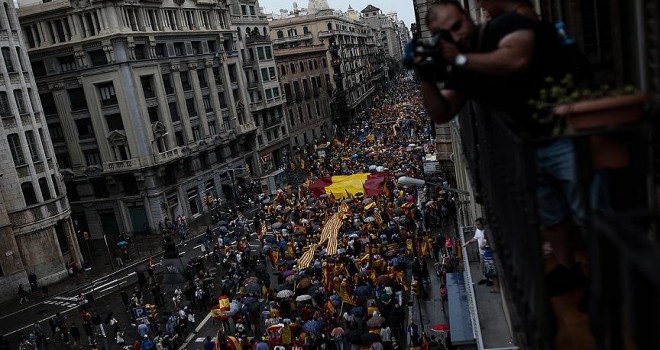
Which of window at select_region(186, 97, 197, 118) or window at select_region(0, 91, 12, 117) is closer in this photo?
window at select_region(0, 91, 12, 117)

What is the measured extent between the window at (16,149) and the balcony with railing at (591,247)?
4107 centimetres

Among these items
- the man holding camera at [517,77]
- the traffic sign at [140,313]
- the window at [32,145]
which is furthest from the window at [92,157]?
the man holding camera at [517,77]

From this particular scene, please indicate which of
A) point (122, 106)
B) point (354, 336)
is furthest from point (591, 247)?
point (122, 106)

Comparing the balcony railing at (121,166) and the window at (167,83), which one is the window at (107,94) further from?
the balcony railing at (121,166)

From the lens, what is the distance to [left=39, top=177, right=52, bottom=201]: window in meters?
41.7

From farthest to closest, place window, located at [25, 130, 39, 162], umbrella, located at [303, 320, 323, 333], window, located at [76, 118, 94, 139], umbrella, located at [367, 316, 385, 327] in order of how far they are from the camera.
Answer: window, located at [76, 118, 94, 139], window, located at [25, 130, 39, 162], umbrella, located at [303, 320, 323, 333], umbrella, located at [367, 316, 385, 327]

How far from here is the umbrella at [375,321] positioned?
66.7 ft

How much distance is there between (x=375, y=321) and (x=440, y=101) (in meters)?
16.1

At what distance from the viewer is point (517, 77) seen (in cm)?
454

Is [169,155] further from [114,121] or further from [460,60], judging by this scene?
[460,60]

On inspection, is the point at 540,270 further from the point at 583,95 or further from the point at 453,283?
the point at 453,283

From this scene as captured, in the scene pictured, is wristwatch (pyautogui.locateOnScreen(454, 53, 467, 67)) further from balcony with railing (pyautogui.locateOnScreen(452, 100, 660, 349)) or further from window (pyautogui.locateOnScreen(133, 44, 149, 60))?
window (pyautogui.locateOnScreen(133, 44, 149, 60))

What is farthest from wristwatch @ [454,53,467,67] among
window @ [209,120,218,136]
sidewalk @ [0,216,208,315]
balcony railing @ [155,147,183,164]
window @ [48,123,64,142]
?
window @ [209,120,218,136]

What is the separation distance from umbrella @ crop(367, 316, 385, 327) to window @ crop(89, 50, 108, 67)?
39.4m
